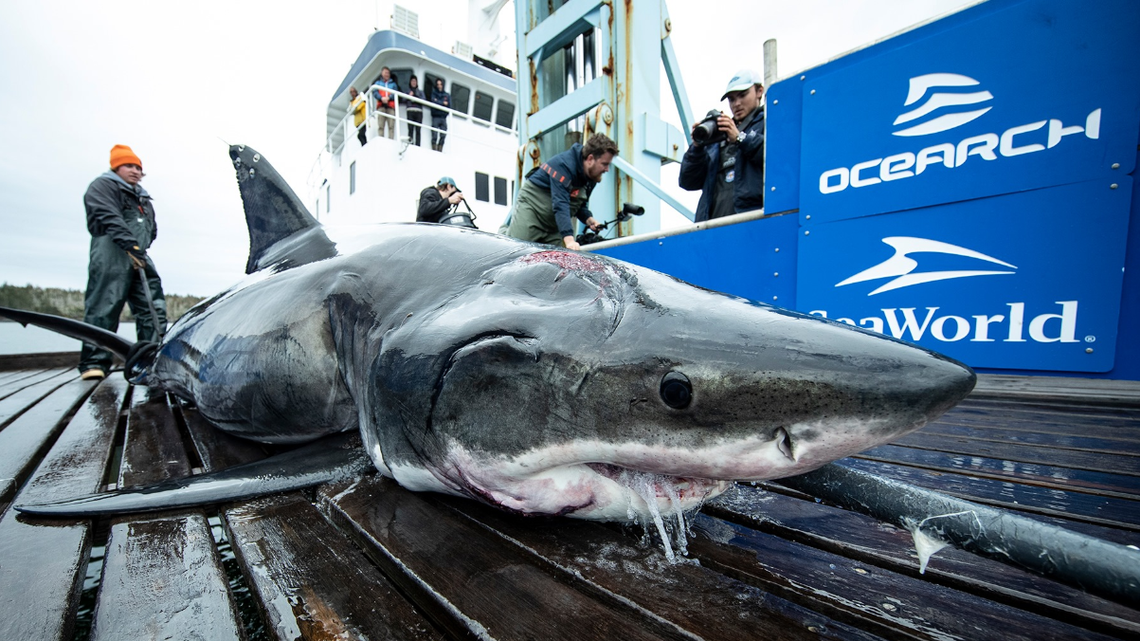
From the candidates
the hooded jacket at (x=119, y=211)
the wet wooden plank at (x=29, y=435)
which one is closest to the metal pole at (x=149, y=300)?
the hooded jacket at (x=119, y=211)

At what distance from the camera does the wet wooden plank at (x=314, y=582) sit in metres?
0.77

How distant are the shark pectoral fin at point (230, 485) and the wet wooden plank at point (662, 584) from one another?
54 cm

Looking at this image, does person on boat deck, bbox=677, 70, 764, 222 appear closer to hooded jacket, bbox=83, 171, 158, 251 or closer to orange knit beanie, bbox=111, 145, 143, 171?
hooded jacket, bbox=83, 171, 158, 251

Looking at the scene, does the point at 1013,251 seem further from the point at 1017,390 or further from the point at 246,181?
the point at 246,181

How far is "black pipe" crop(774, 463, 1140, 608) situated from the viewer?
587 millimetres

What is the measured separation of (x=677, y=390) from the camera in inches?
31.8

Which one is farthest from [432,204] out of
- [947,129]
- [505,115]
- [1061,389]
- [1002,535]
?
[505,115]

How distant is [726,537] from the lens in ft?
3.28

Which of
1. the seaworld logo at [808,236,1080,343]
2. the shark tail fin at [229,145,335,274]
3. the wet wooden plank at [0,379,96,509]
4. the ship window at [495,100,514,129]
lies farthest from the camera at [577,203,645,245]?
the ship window at [495,100,514,129]

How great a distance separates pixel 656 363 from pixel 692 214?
3.83 metres

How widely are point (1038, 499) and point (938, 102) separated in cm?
248

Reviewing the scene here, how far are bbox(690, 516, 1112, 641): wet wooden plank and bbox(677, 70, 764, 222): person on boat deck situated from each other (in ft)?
11.0

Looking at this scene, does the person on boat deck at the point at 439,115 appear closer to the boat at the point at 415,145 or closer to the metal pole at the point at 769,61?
the boat at the point at 415,145

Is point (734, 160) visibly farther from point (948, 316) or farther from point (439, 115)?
point (439, 115)
